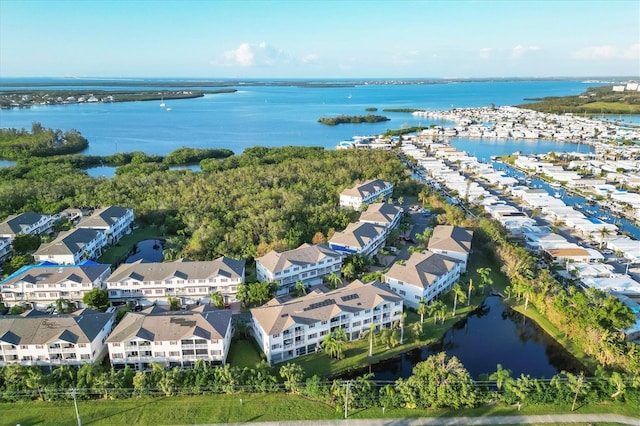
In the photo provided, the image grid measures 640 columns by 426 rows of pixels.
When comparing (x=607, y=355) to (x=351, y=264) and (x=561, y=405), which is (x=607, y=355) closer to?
(x=561, y=405)

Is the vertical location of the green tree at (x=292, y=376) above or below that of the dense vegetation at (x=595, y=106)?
below

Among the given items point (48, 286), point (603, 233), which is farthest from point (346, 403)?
point (603, 233)

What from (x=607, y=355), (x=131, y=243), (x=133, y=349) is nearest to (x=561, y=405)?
(x=607, y=355)

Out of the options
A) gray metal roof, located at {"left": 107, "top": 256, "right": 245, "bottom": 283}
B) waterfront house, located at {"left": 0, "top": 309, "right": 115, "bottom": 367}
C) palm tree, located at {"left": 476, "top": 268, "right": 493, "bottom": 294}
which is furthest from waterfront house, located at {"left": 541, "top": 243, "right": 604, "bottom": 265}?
waterfront house, located at {"left": 0, "top": 309, "right": 115, "bottom": 367}

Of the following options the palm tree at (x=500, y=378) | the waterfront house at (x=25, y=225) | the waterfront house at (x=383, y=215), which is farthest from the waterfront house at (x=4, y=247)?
the palm tree at (x=500, y=378)

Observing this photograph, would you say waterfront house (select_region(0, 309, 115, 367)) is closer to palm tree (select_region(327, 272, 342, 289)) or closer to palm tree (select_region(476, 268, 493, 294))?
palm tree (select_region(327, 272, 342, 289))

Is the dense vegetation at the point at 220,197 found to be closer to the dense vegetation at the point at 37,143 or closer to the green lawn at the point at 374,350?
the dense vegetation at the point at 37,143

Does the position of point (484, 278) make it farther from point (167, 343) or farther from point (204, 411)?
point (167, 343)

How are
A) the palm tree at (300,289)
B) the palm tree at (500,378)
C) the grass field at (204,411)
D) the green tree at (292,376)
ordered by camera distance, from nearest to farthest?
the grass field at (204,411), the palm tree at (500,378), the green tree at (292,376), the palm tree at (300,289)
